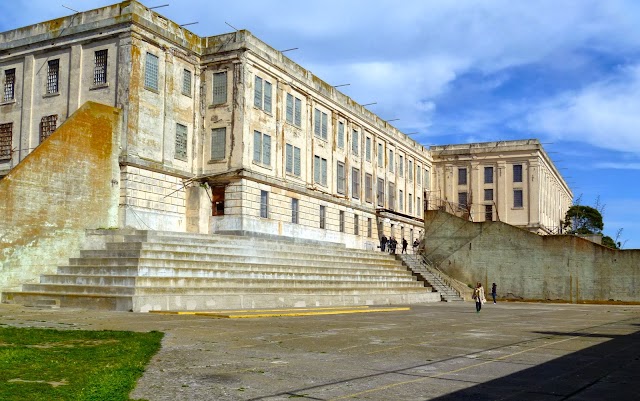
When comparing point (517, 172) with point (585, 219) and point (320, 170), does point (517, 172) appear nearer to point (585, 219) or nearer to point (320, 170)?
point (585, 219)

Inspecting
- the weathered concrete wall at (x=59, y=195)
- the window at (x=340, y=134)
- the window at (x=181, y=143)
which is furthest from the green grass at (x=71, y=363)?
the window at (x=340, y=134)

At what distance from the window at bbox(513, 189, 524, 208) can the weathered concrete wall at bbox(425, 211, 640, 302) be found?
88.4 feet

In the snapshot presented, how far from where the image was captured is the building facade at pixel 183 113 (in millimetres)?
31812

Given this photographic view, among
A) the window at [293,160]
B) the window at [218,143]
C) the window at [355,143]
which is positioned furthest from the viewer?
the window at [355,143]

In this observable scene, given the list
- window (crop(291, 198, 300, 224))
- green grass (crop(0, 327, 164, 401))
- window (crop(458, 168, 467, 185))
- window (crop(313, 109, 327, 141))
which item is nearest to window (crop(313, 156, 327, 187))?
window (crop(313, 109, 327, 141))

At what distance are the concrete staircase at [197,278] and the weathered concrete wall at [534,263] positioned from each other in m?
10.2

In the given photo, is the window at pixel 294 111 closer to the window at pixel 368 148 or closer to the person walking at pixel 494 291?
the window at pixel 368 148

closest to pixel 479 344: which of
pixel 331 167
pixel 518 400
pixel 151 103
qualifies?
pixel 518 400

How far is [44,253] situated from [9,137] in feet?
47.8

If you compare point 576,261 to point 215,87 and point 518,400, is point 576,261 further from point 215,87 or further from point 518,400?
point 518,400

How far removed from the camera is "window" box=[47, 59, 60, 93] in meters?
34.1

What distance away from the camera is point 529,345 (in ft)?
42.0

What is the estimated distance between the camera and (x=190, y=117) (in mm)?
36031

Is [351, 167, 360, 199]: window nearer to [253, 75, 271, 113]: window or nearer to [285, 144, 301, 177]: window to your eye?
[285, 144, 301, 177]: window
